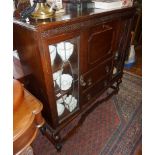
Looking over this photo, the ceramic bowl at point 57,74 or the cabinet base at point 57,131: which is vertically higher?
the ceramic bowl at point 57,74

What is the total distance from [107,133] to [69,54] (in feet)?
2.82

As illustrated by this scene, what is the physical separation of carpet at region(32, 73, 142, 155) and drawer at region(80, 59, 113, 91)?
1.46 feet

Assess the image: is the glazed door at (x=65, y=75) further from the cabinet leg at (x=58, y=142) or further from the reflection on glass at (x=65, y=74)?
the cabinet leg at (x=58, y=142)

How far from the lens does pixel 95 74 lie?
4.22ft

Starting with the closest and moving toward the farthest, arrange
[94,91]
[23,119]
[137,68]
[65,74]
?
[23,119] < [65,74] < [94,91] < [137,68]

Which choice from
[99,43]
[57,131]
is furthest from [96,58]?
→ [57,131]

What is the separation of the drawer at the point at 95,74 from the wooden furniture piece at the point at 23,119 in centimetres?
44

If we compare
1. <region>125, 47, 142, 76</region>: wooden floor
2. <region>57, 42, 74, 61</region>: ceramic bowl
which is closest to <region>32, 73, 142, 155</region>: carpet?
<region>125, 47, 142, 76</region>: wooden floor

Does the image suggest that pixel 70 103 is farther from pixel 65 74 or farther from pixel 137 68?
pixel 137 68

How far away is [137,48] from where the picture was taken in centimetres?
305

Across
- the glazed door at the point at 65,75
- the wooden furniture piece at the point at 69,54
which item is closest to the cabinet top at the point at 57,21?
the wooden furniture piece at the point at 69,54

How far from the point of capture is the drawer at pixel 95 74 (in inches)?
46.4

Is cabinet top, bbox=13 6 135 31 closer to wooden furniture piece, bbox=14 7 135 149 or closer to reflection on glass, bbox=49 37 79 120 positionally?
wooden furniture piece, bbox=14 7 135 149
